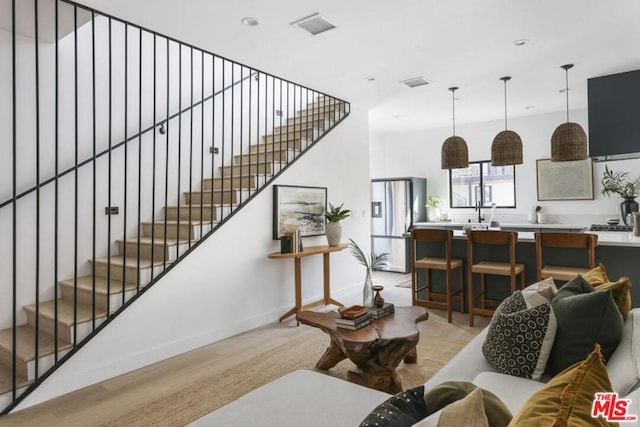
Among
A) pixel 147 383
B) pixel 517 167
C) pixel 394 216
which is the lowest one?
pixel 147 383

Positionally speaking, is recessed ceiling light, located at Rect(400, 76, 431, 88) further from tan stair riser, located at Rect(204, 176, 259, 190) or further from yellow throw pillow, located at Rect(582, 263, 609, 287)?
yellow throw pillow, located at Rect(582, 263, 609, 287)

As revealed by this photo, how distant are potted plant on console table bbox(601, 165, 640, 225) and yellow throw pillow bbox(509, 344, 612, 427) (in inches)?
234

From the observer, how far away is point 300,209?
4773mm

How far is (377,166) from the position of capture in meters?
8.33

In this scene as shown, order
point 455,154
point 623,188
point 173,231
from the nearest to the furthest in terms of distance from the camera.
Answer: point 173,231 → point 455,154 → point 623,188

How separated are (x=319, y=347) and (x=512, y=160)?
Answer: 278 cm

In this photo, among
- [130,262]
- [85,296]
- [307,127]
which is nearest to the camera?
[85,296]

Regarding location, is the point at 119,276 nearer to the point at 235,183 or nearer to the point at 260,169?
the point at 235,183

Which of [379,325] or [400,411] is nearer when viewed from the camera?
[400,411]

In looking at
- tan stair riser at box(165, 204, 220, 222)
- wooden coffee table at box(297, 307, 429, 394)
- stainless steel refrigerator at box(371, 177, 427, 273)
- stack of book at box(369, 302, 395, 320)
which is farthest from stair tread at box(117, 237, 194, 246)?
stainless steel refrigerator at box(371, 177, 427, 273)

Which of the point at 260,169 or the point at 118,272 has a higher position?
the point at 260,169

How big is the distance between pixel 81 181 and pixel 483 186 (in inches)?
254

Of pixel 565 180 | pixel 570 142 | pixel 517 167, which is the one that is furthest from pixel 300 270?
pixel 565 180

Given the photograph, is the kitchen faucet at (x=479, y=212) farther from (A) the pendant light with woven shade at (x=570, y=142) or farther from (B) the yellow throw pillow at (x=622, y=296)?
(B) the yellow throw pillow at (x=622, y=296)
